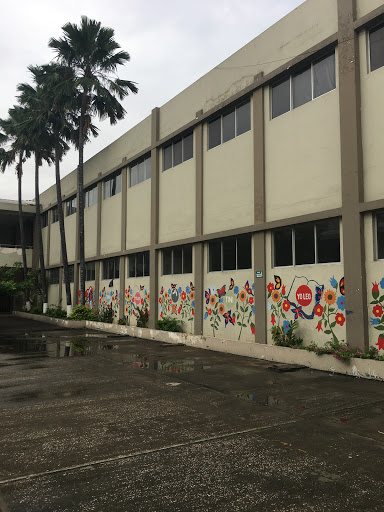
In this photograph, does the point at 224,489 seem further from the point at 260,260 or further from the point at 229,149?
the point at 229,149

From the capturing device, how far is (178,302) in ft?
57.4

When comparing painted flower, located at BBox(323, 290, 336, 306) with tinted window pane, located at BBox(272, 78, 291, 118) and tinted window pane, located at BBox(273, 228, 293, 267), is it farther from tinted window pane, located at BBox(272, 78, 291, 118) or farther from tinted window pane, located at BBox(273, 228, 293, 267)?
tinted window pane, located at BBox(272, 78, 291, 118)

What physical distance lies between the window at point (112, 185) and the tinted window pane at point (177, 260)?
7345 millimetres

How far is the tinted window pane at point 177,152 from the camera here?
18225mm

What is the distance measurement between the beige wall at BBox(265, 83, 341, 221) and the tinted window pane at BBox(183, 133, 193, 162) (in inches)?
185

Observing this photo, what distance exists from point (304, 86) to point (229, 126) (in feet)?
11.5

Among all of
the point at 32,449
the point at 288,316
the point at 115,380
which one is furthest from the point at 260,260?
the point at 32,449

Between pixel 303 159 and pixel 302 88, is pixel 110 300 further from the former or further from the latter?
pixel 302 88

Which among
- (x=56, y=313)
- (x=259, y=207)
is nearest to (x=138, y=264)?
(x=56, y=313)

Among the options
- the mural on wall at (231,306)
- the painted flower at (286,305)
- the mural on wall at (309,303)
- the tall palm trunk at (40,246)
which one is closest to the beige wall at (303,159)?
the mural on wall at (309,303)

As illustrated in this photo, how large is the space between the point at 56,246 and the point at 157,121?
17.6m

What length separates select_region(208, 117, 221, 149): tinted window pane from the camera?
52.2 feet

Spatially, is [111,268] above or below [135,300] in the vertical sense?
above

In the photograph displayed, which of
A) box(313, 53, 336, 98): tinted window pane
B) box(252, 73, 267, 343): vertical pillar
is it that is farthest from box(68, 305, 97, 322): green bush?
box(313, 53, 336, 98): tinted window pane
